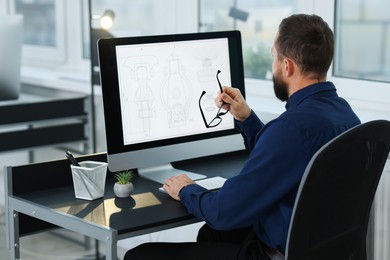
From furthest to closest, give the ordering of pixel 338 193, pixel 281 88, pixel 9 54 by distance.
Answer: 1. pixel 9 54
2. pixel 281 88
3. pixel 338 193

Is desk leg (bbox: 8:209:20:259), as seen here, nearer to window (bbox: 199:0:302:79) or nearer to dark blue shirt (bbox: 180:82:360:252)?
dark blue shirt (bbox: 180:82:360:252)

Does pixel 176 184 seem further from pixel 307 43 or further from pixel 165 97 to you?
pixel 307 43

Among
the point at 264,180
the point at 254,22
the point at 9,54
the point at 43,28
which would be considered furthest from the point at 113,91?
the point at 43,28

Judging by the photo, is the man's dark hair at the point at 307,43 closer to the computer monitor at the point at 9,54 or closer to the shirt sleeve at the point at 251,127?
the shirt sleeve at the point at 251,127

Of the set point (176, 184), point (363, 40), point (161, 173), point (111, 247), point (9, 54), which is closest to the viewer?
point (111, 247)

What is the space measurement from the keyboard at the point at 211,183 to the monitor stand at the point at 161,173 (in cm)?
5

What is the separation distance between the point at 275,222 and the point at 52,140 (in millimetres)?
2087

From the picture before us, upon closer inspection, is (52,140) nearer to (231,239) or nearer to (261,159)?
(231,239)

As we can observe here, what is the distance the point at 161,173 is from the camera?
2.55 meters

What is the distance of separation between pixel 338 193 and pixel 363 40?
4.24 feet

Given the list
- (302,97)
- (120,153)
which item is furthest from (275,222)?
(120,153)

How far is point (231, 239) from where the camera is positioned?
Result: 242cm

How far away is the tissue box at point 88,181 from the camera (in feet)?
7.28

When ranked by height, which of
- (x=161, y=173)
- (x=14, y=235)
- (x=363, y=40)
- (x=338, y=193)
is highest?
(x=363, y=40)
